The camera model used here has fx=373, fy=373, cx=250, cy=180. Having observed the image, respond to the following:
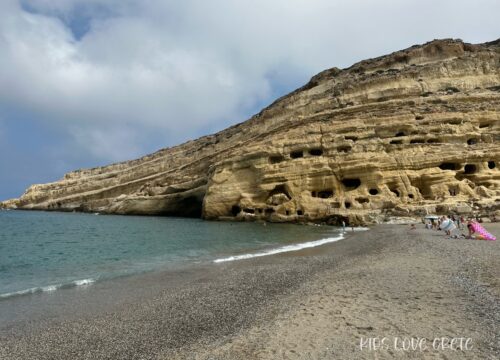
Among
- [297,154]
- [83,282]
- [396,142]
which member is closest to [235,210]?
[297,154]

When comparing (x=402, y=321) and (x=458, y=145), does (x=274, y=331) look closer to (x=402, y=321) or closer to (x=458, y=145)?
(x=402, y=321)

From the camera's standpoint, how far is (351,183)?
119ft

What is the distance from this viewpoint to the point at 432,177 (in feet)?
105

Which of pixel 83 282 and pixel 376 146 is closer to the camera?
pixel 83 282

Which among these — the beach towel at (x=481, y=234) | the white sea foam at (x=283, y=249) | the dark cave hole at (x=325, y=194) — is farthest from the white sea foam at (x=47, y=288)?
the dark cave hole at (x=325, y=194)

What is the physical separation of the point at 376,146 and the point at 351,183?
168 inches

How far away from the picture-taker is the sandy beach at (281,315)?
18.2 ft

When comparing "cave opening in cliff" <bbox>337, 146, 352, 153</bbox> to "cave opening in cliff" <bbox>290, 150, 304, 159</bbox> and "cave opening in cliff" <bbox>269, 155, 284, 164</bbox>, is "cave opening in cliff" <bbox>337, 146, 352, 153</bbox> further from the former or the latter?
"cave opening in cliff" <bbox>269, 155, 284, 164</bbox>

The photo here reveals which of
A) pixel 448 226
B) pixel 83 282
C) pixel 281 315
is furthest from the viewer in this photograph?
pixel 448 226

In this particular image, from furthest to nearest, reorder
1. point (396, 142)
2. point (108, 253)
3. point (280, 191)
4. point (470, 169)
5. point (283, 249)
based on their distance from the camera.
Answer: point (280, 191) → point (396, 142) → point (470, 169) → point (283, 249) → point (108, 253)

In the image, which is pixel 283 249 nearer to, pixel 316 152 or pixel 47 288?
pixel 47 288

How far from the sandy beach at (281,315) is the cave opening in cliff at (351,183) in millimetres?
22906

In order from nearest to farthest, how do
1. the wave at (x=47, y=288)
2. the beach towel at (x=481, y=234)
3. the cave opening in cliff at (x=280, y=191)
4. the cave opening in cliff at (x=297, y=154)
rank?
the wave at (x=47, y=288), the beach towel at (x=481, y=234), the cave opening in cliff at (x=280, y=191), the cave opening in cliff at (x=297, y=154)

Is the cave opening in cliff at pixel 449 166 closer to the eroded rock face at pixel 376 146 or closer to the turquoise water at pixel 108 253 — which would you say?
the eroded rock face at pixel 376 146
